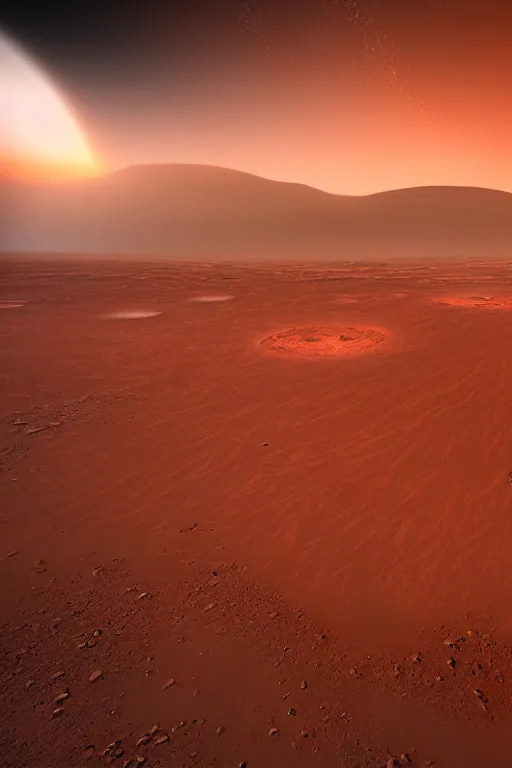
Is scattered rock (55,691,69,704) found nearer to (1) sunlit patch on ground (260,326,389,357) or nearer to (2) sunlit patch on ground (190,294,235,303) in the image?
(1) sunlit patch on ground (260,326,389,357)

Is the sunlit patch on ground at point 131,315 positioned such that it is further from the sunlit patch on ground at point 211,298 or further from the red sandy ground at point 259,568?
the red sandy ground at point 259,568

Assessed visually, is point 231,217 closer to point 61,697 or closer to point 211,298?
point 211,298

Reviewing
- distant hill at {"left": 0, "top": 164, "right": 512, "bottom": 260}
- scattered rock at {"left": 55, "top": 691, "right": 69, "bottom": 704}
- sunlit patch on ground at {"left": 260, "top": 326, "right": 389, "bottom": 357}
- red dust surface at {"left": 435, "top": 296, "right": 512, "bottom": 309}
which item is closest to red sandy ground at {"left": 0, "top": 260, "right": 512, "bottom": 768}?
scattered rock at {"left": 55, "top": 691, "right": 69, "bottom": 704}

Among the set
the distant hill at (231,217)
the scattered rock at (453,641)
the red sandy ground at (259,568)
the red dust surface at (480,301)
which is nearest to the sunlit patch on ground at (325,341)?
the red sandy ground at (259,568)

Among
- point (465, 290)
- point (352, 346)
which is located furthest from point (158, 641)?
point (465, 290)

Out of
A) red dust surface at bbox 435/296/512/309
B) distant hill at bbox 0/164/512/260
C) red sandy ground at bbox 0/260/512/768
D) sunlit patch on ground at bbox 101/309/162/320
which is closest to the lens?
red sandy ground at bbox 0/260/512/768

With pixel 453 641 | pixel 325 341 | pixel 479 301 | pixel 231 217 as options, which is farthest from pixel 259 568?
pixel 231 217
